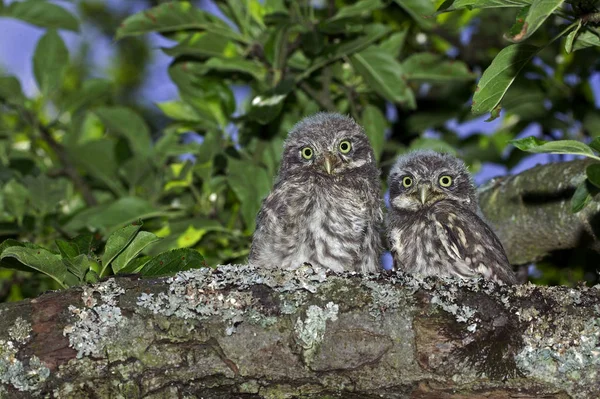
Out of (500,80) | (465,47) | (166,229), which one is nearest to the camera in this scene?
(500,80)

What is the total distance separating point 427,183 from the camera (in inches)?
186

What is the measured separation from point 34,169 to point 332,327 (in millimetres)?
2992

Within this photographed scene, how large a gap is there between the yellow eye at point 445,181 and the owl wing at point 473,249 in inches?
17.7

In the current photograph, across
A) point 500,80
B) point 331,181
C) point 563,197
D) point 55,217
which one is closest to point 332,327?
point 500,80

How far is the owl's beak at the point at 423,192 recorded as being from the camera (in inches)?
183

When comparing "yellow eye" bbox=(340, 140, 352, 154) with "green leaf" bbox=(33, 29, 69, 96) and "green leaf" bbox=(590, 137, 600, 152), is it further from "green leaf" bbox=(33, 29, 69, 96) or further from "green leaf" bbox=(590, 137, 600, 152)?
"green leaf" bbox=(590, 137, 600, 152)

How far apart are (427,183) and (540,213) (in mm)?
719

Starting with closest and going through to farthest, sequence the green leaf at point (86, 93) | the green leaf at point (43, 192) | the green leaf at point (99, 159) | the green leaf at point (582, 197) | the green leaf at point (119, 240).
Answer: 1. the green leaf at point (582, 197)
2. the green leaf at point (119, 240)
3. the green leaf at point (43, 192)
4. the green leaf at point (99, 159)
5. the green leaf at point (86, 93)

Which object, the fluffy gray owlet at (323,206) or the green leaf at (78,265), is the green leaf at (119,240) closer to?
the green leaf at (78,265)

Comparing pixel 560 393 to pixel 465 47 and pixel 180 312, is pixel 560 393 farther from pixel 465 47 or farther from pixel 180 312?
pixel 465 47

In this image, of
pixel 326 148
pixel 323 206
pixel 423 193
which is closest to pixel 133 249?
pixel 323 206

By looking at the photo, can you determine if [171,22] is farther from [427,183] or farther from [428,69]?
[427,183]

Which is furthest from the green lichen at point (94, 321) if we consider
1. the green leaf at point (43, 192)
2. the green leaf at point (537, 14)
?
the green leaf at point (43, 192)

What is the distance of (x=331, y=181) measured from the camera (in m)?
4.46
